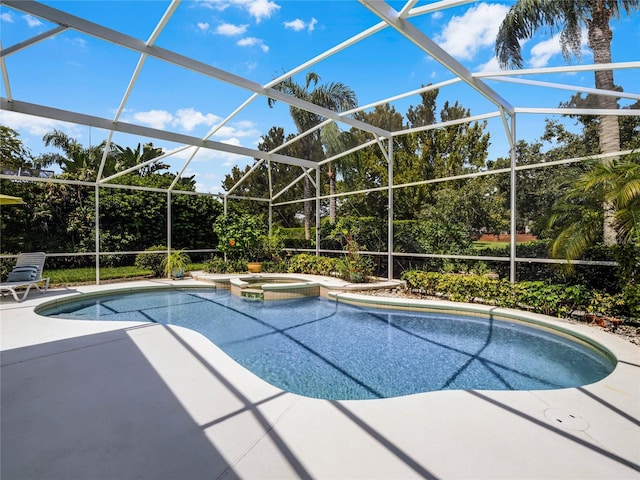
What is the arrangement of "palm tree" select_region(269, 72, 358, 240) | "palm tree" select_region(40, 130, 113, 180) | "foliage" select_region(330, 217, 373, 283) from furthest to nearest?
1. "palm tree" select_region(40, 130, 113, 180)
2. "palm tree" select_region(269, 72, 358, 240)
3. "foliage" select_region(330, 217, 373, 283)

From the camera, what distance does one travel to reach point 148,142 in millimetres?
20625

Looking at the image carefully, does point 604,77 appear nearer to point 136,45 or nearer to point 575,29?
point 575,29

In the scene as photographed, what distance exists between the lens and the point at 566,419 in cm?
272

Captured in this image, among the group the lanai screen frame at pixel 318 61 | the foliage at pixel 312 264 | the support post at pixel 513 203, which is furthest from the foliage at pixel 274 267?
the support post at pixel 513 203

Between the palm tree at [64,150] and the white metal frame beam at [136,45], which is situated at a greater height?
the palm tree at [64,150]

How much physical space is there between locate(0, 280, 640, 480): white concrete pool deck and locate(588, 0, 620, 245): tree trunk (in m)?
5.17

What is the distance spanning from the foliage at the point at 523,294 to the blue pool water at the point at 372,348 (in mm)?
749

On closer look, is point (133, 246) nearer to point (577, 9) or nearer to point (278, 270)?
point (278, 270)

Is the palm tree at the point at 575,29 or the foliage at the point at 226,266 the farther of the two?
the foliage at the point at 226,266

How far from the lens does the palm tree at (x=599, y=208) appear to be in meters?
5.05

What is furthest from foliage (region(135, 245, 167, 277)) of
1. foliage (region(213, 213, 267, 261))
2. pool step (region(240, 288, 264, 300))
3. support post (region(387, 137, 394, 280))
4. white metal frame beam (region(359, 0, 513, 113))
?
white metal frame beam (region(359, 0, 513, 113))

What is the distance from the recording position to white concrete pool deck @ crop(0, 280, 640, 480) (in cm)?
209

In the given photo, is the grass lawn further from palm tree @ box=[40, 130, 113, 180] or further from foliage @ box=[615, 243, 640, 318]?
foliage @ box=[615, 243, 640, 318]

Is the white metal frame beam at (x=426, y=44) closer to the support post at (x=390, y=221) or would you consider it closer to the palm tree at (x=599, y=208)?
the palm tree at (x=599, y=208)
